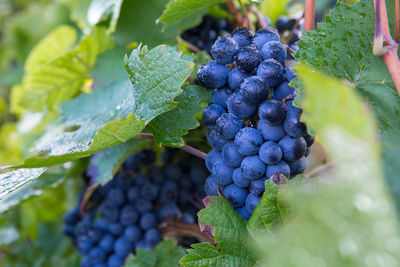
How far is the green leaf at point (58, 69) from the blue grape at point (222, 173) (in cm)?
74

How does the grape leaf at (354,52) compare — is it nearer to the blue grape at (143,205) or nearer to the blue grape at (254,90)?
the blue grape at (254,90)

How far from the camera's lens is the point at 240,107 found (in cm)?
63

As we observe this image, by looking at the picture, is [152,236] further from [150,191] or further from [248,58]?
[248,58]

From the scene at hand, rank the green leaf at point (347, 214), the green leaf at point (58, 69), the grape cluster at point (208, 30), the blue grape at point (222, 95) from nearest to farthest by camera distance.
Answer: the green leaf at point (347, 214) < the blue grape at point (222, 95) < the grape cluster at point (208, 30) < the green leaf at point (58, 69)

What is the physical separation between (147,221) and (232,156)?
430 mm

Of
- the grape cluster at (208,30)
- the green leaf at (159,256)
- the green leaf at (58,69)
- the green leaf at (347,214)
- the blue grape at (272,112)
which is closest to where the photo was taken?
the green leaf at (347,214)

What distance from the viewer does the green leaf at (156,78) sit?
0.71 m

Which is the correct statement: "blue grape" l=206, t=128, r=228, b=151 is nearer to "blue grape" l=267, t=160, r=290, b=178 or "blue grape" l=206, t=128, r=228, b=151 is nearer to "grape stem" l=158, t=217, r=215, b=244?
"blue grape" l=267, t=160, r=290, b=178

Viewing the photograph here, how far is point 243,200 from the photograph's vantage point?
68 centimetres

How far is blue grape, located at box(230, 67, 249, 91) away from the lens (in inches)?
25.7

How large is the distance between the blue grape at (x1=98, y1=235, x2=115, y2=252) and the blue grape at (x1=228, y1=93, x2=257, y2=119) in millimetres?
607

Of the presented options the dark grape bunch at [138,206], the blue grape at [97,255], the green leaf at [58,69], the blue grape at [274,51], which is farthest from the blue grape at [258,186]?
the green leaf at [58,69]

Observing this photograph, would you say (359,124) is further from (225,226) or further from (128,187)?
(128,187)

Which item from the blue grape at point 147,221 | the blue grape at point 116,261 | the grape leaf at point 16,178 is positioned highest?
the grape leaf at point 16,178
